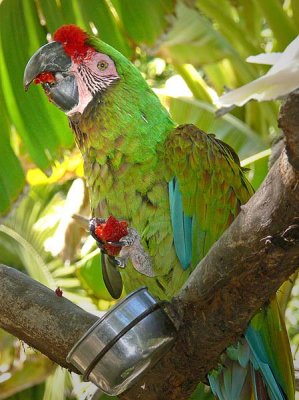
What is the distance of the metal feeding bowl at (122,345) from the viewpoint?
1090mm

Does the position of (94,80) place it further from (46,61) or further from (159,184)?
(159,184)

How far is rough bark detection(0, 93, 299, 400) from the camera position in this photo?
3.02 feet

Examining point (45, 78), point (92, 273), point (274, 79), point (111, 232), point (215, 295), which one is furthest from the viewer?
point (92, 273)

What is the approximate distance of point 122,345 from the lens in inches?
43.1

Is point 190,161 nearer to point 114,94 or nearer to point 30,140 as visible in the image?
point 114,94

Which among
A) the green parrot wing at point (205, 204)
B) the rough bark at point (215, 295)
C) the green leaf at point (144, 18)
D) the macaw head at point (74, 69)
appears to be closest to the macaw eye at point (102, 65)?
the macaw head at point (74, 69)

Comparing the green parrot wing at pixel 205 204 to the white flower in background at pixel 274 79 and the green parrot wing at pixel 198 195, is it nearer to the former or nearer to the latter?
the green parrot wing at pixel 198 195

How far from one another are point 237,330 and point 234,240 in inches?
7.5

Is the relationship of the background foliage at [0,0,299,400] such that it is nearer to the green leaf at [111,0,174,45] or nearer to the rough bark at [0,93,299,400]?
the green leaf at [111,0,174,45]

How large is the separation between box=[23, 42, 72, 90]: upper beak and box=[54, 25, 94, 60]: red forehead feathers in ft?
0.04

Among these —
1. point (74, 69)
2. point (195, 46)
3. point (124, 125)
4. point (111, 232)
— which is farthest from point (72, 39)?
point (195, 46)

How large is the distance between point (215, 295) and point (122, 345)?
0.16 meters

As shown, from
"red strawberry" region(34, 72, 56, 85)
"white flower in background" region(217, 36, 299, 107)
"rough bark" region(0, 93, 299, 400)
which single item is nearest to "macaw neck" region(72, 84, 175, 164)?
"red strawberry" region(34, 72, 56, 85)

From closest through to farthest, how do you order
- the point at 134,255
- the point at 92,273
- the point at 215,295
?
1. the point at 215,295
2. the point at 134,255
3. the point at 92,273
